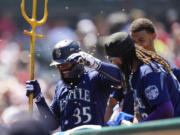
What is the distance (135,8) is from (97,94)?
25.4 ft

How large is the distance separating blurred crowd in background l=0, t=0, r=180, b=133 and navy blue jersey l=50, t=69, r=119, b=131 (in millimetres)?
1868

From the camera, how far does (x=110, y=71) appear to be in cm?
559

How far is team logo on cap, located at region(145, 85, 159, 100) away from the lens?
4.91 meters

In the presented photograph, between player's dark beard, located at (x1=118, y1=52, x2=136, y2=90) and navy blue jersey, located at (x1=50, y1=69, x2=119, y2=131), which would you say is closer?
player's dark beard, located at (x1=118, y1=52, x2=136, y2=90)

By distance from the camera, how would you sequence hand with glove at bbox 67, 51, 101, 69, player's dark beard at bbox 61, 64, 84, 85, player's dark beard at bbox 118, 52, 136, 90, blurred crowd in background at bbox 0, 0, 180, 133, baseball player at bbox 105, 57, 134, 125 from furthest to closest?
blurred crowd in background at bbox 0, 0, 180, 133, player's dark beard at bbox 61, 64, 84, 85, baseball player at bbox 105, 57, 134, 125, hand with glove at bbox 67, 51, 101, 69, player's dark beard at bbox 118, 52, 136, 90

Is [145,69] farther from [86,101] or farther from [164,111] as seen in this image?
[86,101]

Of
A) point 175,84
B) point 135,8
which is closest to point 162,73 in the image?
point 175,84

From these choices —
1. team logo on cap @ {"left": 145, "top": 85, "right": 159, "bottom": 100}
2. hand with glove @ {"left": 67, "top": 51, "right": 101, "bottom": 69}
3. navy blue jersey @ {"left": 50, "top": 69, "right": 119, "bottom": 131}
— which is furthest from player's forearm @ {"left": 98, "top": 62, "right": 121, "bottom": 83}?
team logo on cap @ {"left": 145, "top": 85, "right": 159, "bottom": 100}

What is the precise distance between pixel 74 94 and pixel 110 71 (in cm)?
67

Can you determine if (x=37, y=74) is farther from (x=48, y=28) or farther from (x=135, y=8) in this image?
(x=135, y=8)

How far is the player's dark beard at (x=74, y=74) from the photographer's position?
6129 mm

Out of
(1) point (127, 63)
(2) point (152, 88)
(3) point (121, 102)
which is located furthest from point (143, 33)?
(2) point (152, 88)

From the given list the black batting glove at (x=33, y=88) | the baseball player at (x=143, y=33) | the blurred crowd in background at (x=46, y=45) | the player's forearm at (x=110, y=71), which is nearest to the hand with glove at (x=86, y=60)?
the player's forearm at (x=110, y=71)

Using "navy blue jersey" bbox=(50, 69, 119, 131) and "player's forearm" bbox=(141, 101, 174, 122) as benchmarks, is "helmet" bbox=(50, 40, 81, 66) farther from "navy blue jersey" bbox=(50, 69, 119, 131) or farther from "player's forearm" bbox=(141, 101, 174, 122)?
"player's forearm" bbox=(141, 101, 174, 122)
